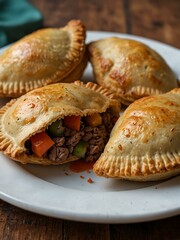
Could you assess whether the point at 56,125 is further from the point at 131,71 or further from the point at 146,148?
the point at 131,71

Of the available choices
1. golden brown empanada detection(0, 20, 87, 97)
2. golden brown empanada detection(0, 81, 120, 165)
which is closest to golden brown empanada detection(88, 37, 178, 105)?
golden brown empanada detection(0, 20, 87, 97)

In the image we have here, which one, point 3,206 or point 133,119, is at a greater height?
point 133,119

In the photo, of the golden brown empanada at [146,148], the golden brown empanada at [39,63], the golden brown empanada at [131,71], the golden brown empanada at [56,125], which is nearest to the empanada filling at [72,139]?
the golden brown empanada at [56,125]

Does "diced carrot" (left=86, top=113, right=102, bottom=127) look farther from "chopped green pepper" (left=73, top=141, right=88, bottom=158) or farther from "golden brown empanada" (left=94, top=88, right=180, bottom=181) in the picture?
"golden brown empanada" (left=94, top=88, right=180, bottom=181)

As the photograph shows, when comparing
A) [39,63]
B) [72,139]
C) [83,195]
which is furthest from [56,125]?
[39,63]

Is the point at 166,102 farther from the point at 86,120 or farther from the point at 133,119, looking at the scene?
the point at 86,120

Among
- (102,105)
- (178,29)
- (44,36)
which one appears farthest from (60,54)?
(178,29)
